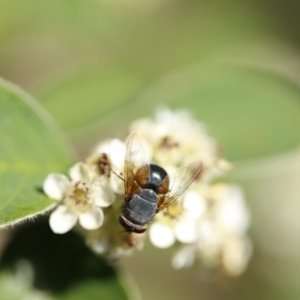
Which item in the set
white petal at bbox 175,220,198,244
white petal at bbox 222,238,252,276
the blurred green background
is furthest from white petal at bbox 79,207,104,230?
white petal at bbox 222,238,252,276

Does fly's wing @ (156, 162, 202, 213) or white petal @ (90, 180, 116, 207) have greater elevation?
fly's wing @ (156, 162, 202, 213)

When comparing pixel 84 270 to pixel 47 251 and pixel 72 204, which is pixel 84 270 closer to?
pixel 47 251

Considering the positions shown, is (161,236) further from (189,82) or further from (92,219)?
(189,82)

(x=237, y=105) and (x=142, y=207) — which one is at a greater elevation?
(x=237, y=105)

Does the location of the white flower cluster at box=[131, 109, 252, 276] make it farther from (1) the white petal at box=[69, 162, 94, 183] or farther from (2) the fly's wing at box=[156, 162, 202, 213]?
(1) the white petal at box=[69, 162, 94, 183]

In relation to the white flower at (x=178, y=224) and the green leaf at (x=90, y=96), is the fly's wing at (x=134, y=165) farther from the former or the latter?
the green leaf at (x=90, y=96)

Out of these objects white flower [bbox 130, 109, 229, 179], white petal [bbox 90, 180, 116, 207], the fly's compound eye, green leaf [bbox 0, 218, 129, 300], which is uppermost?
white flower [bbox 130, 109, 229, 179]

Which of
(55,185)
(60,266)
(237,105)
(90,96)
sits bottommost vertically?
(60,266)

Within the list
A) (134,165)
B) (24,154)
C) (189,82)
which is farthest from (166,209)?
(189,82)
